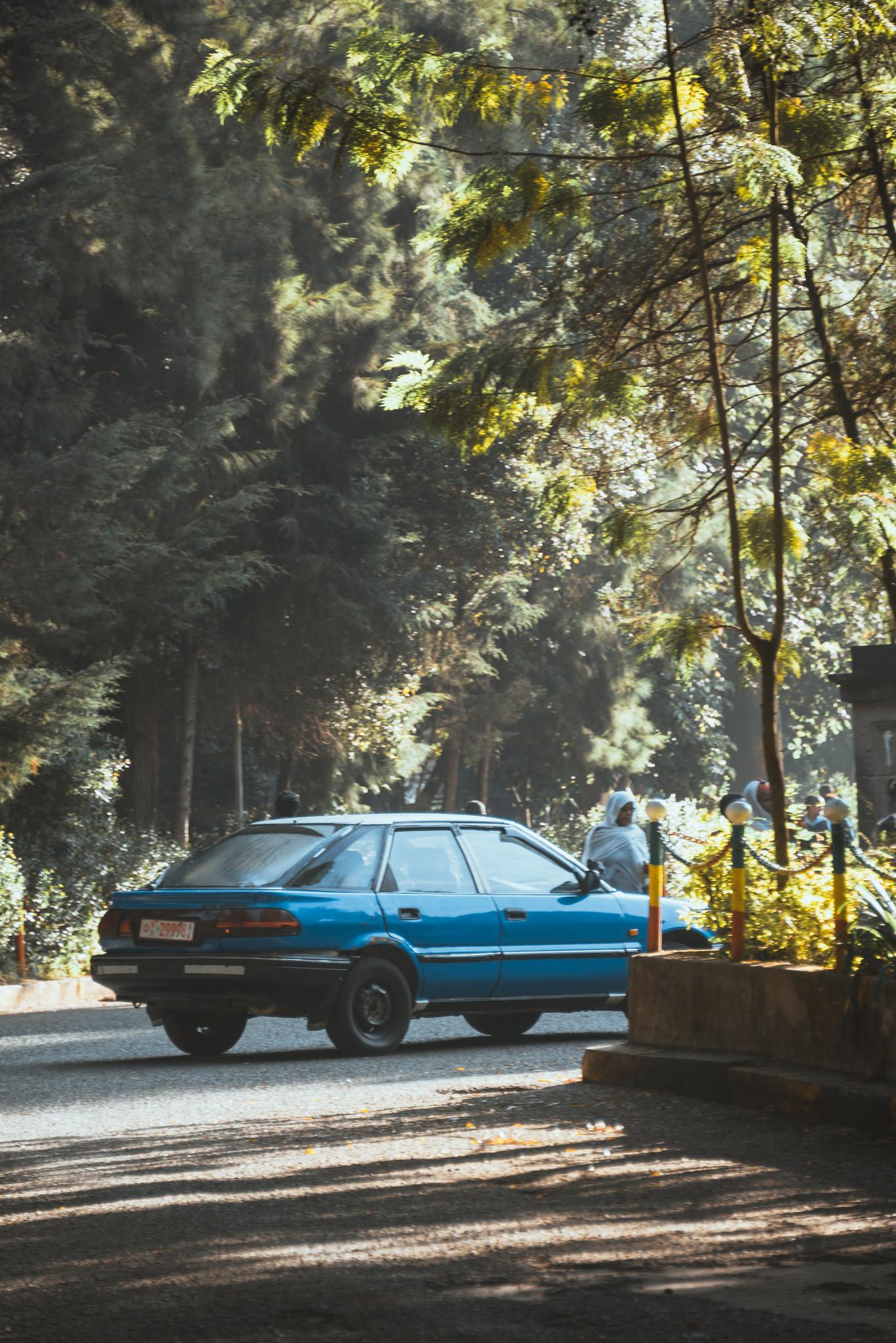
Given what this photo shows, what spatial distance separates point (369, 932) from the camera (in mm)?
12328

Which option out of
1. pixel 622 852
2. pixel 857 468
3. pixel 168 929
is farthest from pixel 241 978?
pixel 622 852

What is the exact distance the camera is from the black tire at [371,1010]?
12.2 m

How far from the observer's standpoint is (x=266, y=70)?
959cm

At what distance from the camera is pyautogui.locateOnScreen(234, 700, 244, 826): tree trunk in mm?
26984

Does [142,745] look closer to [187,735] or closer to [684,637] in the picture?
[187,735]

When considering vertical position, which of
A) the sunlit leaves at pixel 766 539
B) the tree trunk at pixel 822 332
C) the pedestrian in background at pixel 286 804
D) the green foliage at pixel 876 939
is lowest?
the green foliage at pixel 876 939

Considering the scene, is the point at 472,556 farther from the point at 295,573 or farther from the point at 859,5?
the point at 859,5

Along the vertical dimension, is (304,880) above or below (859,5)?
below

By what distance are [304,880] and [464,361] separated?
11.1 feet

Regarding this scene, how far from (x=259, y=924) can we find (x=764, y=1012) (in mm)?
3667

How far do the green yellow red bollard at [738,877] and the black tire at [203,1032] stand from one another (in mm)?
4313

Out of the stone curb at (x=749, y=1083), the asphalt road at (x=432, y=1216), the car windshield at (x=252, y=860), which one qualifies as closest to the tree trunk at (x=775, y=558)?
the stone curb at (x=749, y=1083)

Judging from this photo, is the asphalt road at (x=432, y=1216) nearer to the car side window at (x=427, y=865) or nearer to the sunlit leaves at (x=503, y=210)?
the car side window at (x=427, y=865)

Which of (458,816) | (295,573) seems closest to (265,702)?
(295,573)
